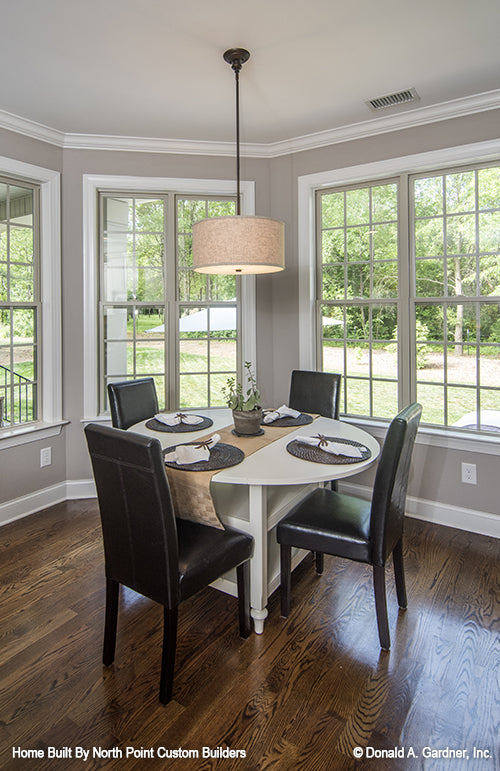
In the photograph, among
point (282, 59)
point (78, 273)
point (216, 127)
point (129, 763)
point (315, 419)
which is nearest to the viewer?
point (129, 763)

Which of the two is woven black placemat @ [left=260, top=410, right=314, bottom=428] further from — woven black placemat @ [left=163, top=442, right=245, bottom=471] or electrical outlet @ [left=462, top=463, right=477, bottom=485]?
electrical outlet @ [left=462, top=463, right=477, bottom=485]

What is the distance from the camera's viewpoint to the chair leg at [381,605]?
1958mm

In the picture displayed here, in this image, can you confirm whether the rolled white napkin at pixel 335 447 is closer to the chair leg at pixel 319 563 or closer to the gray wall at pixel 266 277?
the chair leg at pixel 319 563

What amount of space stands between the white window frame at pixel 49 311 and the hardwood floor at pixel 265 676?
113cm

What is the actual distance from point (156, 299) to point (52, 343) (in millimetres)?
881

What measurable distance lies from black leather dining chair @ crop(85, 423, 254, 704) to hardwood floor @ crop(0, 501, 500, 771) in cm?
16

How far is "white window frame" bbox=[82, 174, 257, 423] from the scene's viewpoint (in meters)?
3.59

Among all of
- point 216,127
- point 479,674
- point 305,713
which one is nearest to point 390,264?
point 216,127

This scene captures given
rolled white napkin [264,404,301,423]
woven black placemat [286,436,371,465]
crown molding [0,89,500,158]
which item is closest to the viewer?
woven black placemat [286,436,371,465]

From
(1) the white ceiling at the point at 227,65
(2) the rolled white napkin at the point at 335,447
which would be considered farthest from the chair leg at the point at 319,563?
(1) the white ceiling at the point at 227,65

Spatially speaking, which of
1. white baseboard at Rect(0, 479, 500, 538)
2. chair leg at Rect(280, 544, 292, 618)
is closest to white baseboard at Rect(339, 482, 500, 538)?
white baseboard at Rect(0, 479, 500, 538)

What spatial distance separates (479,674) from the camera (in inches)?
73.5

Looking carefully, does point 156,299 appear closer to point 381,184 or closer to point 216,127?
point 216,127

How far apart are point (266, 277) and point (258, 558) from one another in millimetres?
2452
